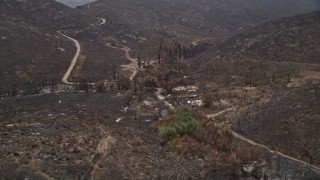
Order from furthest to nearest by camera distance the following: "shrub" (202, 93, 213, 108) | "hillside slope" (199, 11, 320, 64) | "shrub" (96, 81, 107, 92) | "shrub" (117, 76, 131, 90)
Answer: "hillside slope" (199, 11, 320, 64) → "shrub" (117, 76, 131, 90) → "shrub" (96, 81, 107, 92) → "shrub" (202, 93, 213, 108)

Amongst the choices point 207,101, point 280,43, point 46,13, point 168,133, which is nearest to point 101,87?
point 207,101

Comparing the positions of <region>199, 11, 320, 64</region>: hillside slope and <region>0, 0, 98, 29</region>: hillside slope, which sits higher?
<region>0, 0, 98, 29</region>: hillside slope

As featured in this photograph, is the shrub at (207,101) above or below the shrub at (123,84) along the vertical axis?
below

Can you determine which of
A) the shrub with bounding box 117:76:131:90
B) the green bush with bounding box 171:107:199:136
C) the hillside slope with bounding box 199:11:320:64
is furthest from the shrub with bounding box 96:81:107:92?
the hillside slope with bounding box 199:11:320:64

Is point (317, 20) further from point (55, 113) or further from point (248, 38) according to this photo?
point (55, 113)

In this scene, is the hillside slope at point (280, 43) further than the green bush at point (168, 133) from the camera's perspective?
Yes

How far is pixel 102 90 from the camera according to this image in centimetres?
9450

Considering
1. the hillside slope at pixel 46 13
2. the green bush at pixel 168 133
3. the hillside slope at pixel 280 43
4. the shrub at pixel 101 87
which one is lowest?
the green bush at pixel 168 133

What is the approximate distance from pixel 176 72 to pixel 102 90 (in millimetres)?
24207

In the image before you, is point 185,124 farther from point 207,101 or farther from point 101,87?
point 101,87

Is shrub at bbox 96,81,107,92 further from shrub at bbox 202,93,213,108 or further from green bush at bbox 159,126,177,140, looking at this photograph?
green bush at bbox 159,126,177,140

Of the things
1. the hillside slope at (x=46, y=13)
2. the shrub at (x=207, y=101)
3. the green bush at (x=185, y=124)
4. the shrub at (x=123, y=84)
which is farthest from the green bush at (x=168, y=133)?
the hillside slope at (x=46, y=13)

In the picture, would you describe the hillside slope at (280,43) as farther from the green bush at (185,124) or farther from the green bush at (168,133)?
the green bush at (168,133)

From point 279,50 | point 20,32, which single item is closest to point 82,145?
point 279,50
